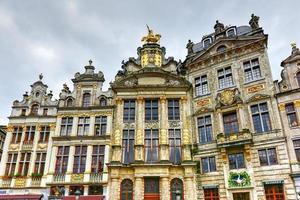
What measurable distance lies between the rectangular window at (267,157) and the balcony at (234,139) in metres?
1.46

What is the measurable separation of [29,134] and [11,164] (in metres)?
3.30

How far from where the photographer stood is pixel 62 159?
26.4m

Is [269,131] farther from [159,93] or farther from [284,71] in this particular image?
[159,93]

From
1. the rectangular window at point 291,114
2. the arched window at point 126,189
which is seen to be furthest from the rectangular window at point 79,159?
the rectangular window at point 291,114

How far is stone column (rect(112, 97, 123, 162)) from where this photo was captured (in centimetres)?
2547

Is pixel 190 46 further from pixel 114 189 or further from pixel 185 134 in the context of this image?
pixel 114 189

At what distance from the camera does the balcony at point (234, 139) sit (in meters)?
22.8

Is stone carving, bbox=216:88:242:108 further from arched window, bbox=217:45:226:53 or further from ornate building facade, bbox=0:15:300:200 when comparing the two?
arched window, bbox=217:45:226:53

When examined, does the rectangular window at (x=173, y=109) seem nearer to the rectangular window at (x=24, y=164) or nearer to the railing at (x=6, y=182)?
the rectangular window at (x=24, y=164)

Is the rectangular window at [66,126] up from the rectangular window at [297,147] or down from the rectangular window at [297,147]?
up

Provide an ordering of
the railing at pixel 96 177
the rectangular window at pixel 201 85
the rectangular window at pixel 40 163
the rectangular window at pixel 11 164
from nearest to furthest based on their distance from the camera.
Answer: the railing at pixel 96 177, the rectangular window at pixel 40 163, the rectangular window at pixel 11 164, the rectangular window at pixel 201 85

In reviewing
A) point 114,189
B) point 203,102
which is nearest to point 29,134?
point 114,189

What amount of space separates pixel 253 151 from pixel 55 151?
18.6 meters

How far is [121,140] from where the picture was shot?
2653cm
